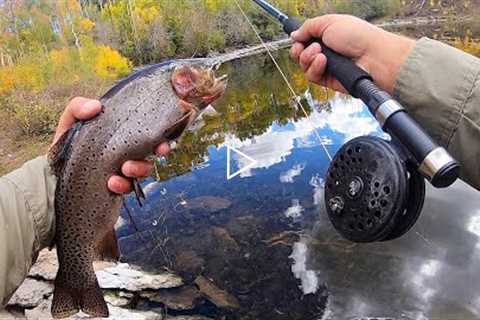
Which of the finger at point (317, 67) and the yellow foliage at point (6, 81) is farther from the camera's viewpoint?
the yellow foliage at point (6, 81)

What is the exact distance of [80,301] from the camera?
2826mm

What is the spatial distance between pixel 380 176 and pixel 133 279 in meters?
→ 7.40

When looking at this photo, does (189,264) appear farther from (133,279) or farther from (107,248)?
(107,248)

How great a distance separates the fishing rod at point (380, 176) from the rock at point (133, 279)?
6709 millimetres

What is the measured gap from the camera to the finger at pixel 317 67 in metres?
2.65

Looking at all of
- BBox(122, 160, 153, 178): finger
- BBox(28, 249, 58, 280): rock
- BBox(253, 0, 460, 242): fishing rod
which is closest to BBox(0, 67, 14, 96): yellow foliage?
BBox(28, 249, 58, 280): rock

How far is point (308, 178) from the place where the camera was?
39.3 ft

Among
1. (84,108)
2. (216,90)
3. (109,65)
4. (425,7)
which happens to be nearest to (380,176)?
(216,90)

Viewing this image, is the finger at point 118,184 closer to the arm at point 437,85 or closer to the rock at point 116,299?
the arm at point 437,85

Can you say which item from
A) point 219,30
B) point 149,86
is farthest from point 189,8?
point 149,86

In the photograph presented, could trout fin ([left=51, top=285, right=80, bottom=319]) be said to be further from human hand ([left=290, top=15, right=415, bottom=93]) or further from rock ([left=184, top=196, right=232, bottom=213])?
rock ([left=184, top=196, right=232, bottom=213])

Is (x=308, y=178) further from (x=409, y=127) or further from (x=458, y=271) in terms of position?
(x=409, y=127)

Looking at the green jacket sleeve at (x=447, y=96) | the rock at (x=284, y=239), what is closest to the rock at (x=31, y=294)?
the rock at (x=284, y=239)

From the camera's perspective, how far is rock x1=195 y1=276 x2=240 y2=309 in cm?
780
